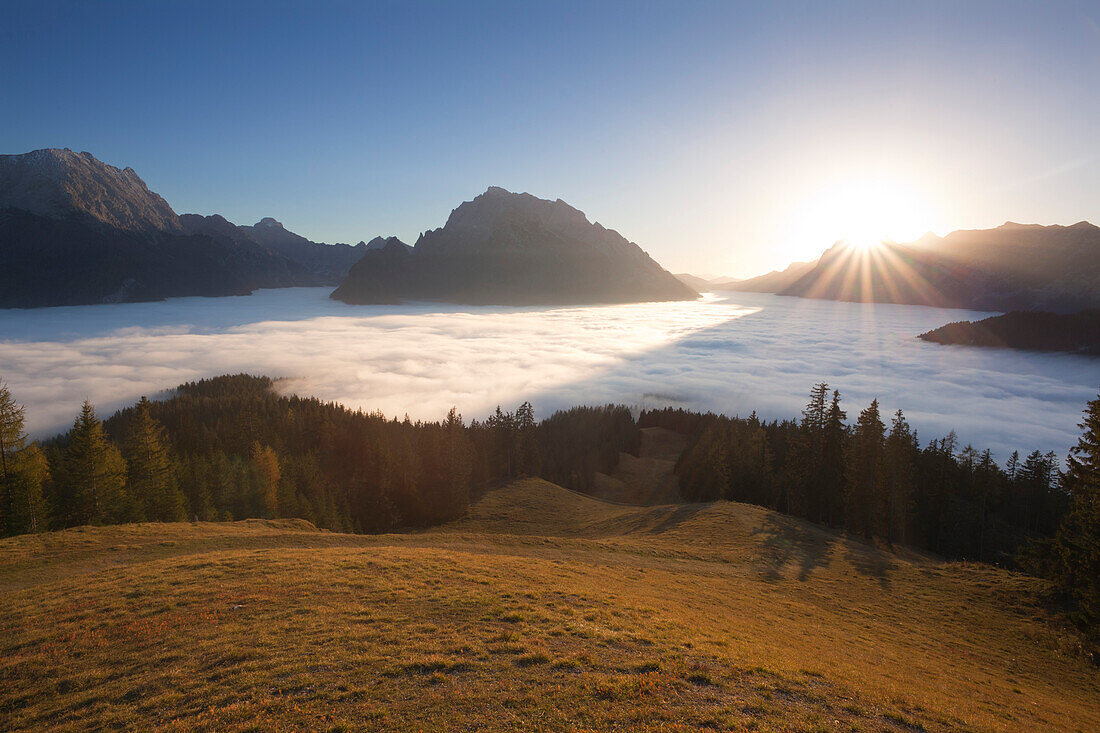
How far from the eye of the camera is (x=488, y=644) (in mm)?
15844

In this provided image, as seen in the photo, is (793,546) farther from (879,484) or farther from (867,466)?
(879,484)

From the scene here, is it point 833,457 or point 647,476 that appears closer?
point 833,457

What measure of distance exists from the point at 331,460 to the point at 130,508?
52.7 m

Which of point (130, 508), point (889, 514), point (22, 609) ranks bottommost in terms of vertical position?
point (889, 514)

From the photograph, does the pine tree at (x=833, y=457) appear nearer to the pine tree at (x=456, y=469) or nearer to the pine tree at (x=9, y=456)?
the pine tree at (x=456, y=469)

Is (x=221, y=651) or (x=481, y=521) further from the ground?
(x=221, y=651)

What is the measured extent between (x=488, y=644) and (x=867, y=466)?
202ft

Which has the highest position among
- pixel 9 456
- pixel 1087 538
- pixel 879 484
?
pixel 9 456

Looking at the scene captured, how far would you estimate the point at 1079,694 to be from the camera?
2255 cm

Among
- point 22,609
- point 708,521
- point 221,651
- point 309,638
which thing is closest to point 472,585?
point 309,638

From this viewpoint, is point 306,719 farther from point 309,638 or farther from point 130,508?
point 130,508

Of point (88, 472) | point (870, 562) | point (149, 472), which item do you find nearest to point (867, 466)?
point (870, 562)

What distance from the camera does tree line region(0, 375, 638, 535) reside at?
45000mm

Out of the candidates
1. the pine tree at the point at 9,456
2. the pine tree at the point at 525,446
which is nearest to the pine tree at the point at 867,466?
the pine tree at the point at 525,446
